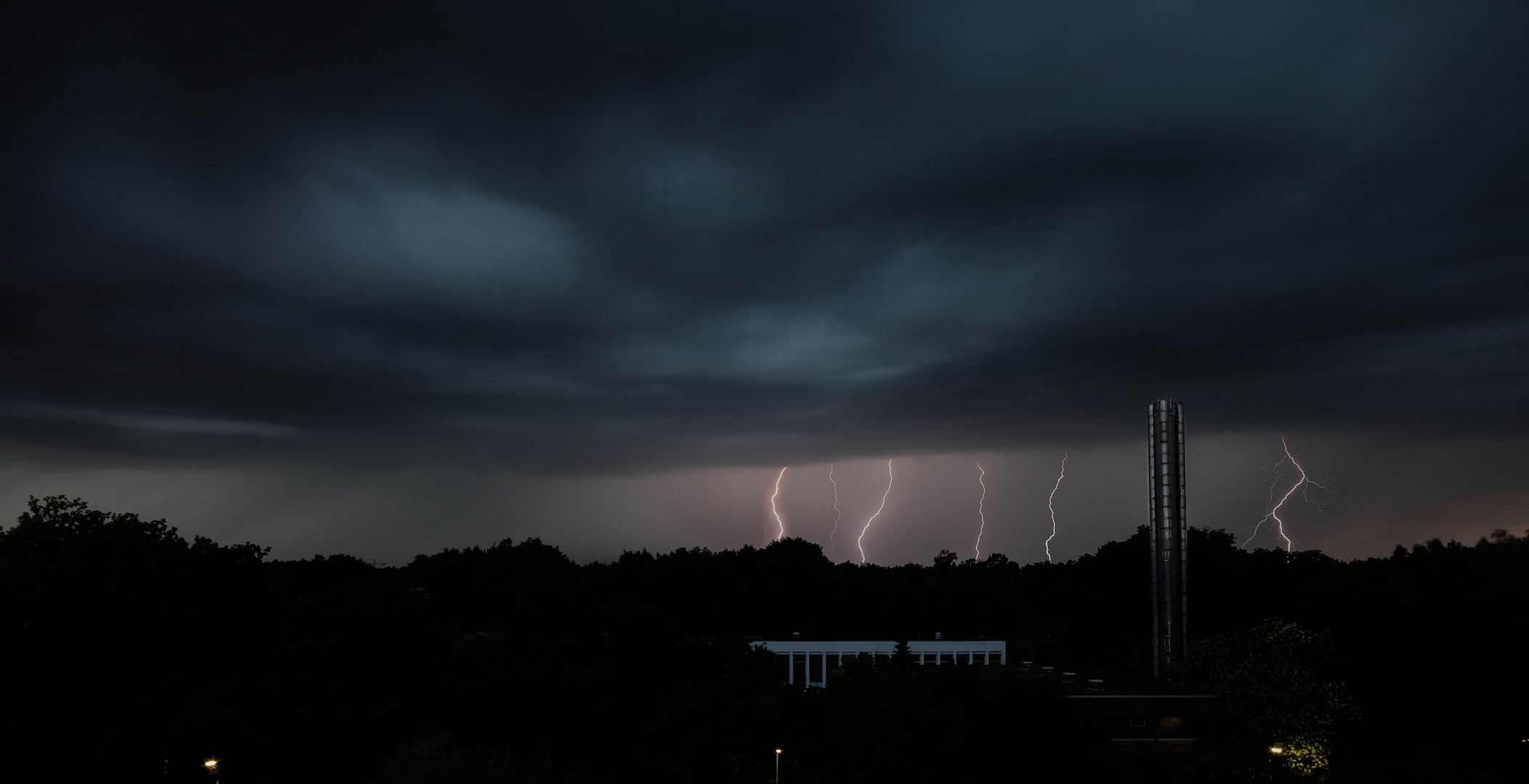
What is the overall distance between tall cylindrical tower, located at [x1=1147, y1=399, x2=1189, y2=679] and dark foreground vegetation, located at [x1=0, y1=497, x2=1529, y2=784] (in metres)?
2.90

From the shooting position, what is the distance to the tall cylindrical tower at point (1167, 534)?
49.1 meters

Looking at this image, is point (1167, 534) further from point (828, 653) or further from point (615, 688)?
point (615, 688)

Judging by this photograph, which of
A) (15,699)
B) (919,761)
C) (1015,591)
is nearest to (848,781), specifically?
(919,761)

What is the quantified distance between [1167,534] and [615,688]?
107 ft

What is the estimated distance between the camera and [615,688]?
37562 millimetres

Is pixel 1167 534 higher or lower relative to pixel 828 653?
higher

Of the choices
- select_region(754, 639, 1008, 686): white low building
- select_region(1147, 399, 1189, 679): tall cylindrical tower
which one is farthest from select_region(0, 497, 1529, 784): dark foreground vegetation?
select_region(754, 639, 1008, 686): white low building

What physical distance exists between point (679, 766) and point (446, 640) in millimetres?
27105

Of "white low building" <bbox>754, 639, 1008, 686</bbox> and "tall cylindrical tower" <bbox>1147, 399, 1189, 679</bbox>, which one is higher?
"tall cylindrical tower" <bbox>1147, 399, 1189, 679</bbox>

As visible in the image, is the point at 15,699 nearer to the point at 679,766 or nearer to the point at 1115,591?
the point at 679,766

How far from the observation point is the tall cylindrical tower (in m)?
49.1

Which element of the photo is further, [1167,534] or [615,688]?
[1167,534]

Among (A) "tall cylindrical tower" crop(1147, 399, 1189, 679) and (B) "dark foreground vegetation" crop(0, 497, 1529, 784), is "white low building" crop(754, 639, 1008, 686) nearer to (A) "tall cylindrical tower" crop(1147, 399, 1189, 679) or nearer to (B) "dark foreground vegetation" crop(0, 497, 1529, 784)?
(B) "dark foreground vegetation" crop(0, 497, 1529, 784)

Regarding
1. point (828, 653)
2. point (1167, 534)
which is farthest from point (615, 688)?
point (1167, 534)
